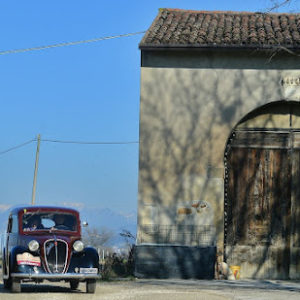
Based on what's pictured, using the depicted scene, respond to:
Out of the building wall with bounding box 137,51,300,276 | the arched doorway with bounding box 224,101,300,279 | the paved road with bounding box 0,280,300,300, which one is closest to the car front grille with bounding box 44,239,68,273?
the paved road with bounding box 0,280,300,300

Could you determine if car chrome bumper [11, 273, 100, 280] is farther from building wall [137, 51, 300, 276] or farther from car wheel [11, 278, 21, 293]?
building wall [137, 51, 300, 276]

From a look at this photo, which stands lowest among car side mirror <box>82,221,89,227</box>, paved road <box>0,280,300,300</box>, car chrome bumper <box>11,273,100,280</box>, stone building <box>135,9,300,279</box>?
paved road <box>0,280,300,300</box>

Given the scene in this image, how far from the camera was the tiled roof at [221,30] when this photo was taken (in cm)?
1991

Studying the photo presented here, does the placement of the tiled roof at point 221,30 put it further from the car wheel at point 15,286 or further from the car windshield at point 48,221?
the car wheel at point 15,286

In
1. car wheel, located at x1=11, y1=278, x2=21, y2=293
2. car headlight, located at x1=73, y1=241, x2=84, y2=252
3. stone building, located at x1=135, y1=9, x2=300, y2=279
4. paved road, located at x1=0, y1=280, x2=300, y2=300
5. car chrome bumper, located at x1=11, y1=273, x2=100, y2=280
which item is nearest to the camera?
paved road, located at x1=0, y1=280, x2=300, y2=300

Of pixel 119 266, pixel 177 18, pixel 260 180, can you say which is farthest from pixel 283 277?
pixel 177 18

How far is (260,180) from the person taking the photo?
66.1 feet

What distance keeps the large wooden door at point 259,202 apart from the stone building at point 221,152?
25mm

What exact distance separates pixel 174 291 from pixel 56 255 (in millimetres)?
2415

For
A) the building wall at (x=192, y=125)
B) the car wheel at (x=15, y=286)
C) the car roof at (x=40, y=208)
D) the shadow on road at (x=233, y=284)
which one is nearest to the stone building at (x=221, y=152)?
the building wall at (x=192, y=125)

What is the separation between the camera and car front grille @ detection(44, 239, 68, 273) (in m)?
15.4

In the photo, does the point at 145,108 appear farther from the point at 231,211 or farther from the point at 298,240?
the point at 298,240

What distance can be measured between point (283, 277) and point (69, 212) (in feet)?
20.0

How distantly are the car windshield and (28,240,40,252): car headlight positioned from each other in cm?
95
